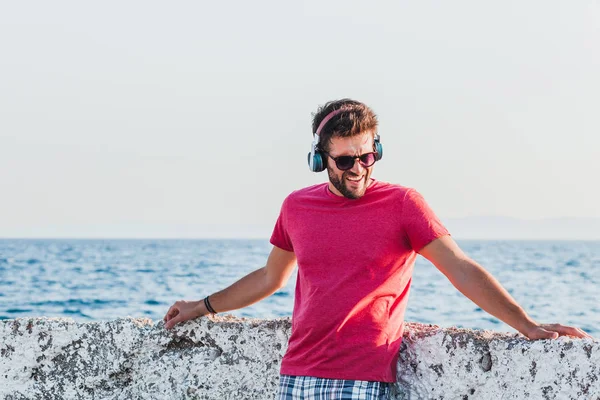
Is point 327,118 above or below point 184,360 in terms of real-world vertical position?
above

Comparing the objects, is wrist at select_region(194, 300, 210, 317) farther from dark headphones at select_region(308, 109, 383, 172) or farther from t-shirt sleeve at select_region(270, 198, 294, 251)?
dark headphones at select_region(308, 109, 383, 172)

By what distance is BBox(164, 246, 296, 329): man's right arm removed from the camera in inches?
147

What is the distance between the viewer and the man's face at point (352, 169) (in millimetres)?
3322

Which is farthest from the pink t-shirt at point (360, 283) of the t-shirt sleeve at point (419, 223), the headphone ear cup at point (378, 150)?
the headphone ear cup at point (378, 150)

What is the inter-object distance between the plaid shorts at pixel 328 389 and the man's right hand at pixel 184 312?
1.82ft

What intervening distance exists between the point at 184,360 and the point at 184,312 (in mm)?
216

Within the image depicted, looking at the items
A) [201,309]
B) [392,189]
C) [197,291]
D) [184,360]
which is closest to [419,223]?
[392,189]

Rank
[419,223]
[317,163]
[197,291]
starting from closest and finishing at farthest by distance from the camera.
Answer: [419,223]
[317,163]
[197,291]

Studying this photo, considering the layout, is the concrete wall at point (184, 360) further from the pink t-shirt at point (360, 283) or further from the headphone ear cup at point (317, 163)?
the headphone ear cup at point (317, 163)

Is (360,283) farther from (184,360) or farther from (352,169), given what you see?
(184,360)

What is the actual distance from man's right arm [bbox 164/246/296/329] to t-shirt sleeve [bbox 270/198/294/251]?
4 cm

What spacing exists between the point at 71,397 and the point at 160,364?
18.1 inches

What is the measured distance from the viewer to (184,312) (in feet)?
12.3

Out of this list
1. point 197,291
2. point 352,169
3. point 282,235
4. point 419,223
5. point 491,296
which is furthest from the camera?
point 197,291
